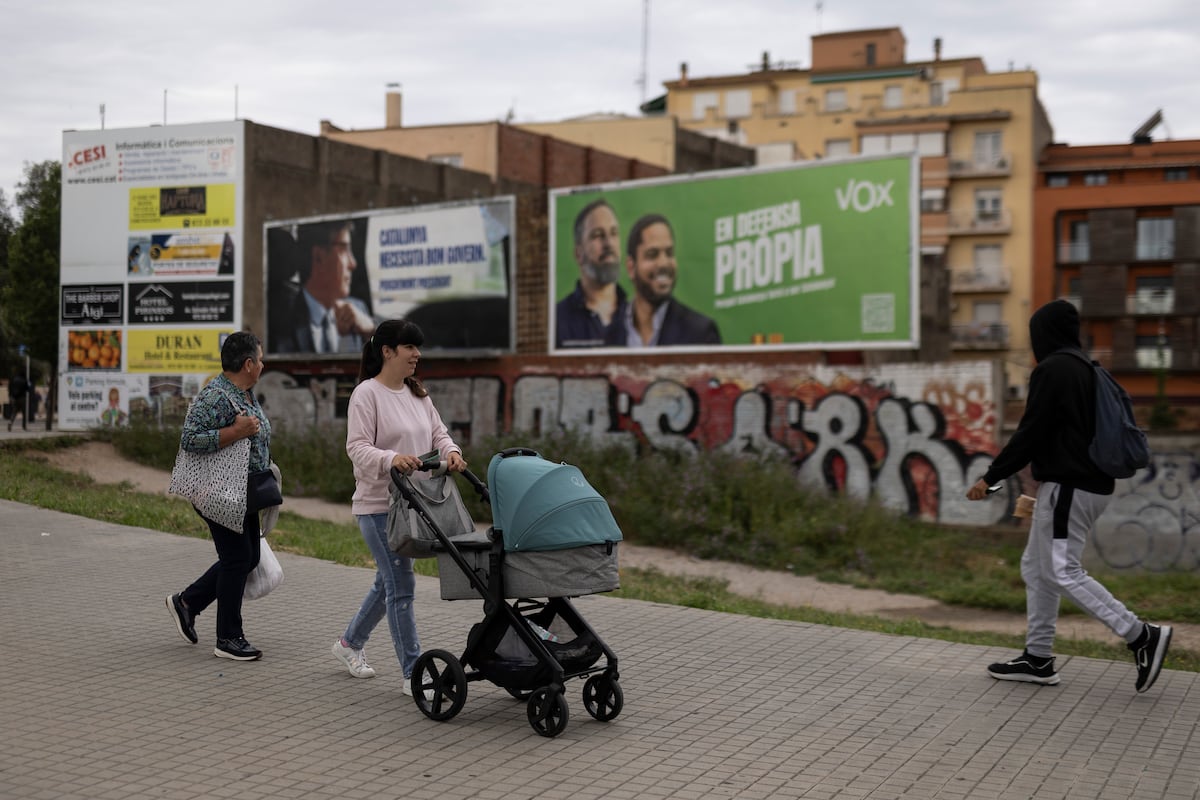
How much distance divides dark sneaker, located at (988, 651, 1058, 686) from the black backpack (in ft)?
3.76

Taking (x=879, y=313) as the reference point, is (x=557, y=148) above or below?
above

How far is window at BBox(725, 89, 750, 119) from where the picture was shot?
79.7 m

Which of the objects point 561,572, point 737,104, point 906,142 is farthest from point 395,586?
point 737,104

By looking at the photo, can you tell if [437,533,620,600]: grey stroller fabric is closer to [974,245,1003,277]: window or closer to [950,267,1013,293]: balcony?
[950,267,1013,293]: balcony

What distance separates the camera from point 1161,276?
65.4 meters

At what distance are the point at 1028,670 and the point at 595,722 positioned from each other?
2.67 m

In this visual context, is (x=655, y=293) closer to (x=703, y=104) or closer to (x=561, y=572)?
(x=561, y=572)

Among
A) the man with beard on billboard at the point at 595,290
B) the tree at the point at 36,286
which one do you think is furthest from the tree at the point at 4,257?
the man with beard on billboard at the point at 595,290

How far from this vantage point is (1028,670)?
24.2ft

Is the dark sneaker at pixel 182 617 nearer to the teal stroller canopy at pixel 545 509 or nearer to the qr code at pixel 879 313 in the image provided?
the teal stroller canopy at pixel 545 509

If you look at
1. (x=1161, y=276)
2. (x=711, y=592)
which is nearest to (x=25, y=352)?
(x=711, y=592)

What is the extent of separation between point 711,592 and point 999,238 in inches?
2317

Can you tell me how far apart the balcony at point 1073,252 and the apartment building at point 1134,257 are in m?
0.05

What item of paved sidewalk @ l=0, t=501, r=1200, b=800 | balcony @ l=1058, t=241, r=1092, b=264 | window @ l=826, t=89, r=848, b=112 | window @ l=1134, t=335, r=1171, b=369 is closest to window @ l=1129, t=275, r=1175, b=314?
window @ l=1134, t=335, r=1171, b=369
